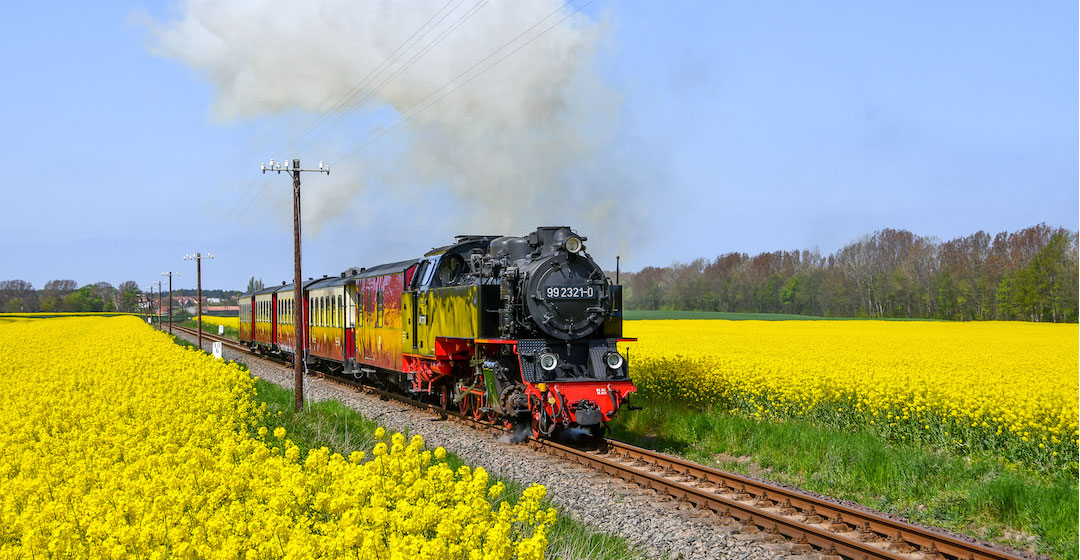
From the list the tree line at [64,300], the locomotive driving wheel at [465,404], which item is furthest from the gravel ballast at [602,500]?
the tree line at [64,300]

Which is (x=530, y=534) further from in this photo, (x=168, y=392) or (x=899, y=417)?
(x=899, y=417)

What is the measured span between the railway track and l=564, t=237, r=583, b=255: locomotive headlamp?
138 inches

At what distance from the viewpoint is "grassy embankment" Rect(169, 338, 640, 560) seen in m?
6.83

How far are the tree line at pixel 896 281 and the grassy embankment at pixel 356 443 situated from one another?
158 ft

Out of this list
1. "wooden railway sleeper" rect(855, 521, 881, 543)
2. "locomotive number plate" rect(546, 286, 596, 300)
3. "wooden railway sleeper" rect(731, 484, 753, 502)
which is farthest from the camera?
"locomotive number plate" rect(546, 286, 596, 300)

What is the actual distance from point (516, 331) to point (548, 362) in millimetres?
857

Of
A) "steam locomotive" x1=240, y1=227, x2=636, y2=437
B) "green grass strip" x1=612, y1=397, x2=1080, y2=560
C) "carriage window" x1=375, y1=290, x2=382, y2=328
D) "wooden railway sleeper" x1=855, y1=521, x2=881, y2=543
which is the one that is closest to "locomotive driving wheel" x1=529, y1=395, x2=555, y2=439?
"steam locomotive" x1=240, y1=227, x2=636, y2=437

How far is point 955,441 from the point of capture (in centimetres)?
1240

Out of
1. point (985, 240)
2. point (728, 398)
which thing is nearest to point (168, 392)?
point (728, 398)

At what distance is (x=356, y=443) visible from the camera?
471 inches

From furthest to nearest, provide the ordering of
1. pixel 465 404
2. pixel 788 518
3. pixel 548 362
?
pixel 465 404, pixel 548 362, pixel 788 518

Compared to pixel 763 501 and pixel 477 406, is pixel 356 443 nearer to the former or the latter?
pixel 477 406

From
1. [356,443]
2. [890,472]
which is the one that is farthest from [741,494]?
[356,443]

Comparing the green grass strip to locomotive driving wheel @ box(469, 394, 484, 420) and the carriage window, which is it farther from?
the carriage window
